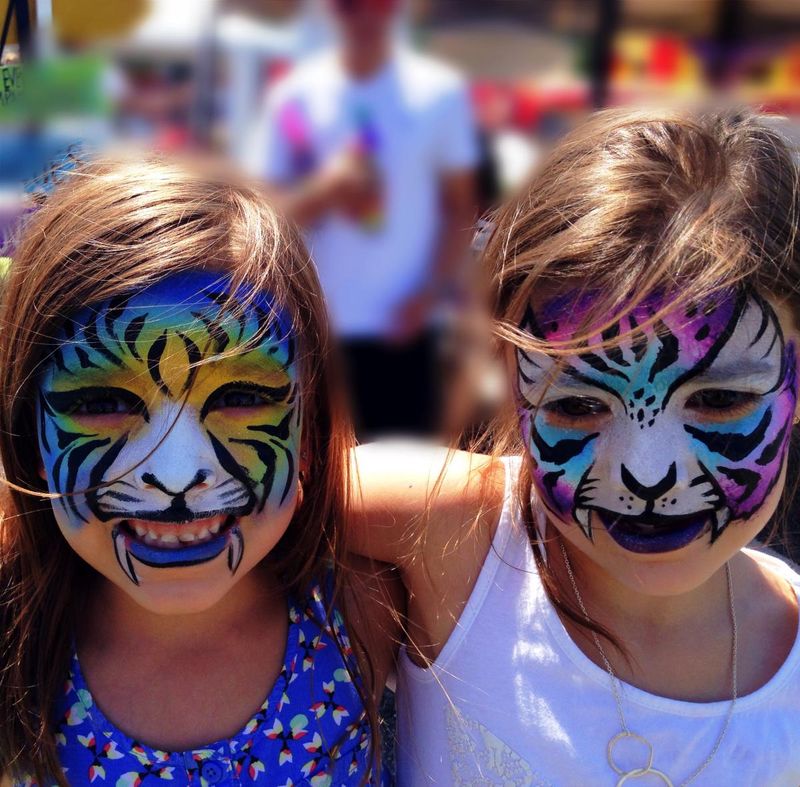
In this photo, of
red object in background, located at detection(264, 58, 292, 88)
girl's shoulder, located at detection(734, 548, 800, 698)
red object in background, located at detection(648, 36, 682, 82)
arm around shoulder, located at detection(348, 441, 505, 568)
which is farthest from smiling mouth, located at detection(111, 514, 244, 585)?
red object in background, located at detection(648, 36, 682, 82)

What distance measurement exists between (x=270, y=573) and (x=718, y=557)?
1.96 feet

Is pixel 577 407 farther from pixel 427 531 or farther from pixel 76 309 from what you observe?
pixel 76 309

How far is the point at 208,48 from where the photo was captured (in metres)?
3.42

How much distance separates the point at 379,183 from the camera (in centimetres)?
281

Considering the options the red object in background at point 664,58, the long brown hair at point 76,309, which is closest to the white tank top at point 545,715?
the long brown hair at point 76,309

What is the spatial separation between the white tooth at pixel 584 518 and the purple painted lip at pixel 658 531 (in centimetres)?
2

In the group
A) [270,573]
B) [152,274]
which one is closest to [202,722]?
[270,573]

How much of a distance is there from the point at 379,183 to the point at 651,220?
1.63 m

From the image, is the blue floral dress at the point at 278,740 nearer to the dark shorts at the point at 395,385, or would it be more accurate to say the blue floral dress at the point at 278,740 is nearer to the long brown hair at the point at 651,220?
the long brown hair at the point at 651,220

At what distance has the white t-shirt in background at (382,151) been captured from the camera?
2.73 m

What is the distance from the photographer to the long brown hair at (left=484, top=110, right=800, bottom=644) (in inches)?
48.1

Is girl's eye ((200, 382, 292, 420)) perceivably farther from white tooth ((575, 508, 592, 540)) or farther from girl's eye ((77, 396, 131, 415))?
white tooth ((575, 508, 592, 540))

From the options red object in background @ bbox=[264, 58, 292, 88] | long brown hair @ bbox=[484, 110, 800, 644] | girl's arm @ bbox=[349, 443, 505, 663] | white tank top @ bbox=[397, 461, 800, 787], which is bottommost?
white tank top @ bbox=[397, 461, 800, 787]

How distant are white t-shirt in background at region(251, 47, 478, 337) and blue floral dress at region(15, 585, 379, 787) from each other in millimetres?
1443
